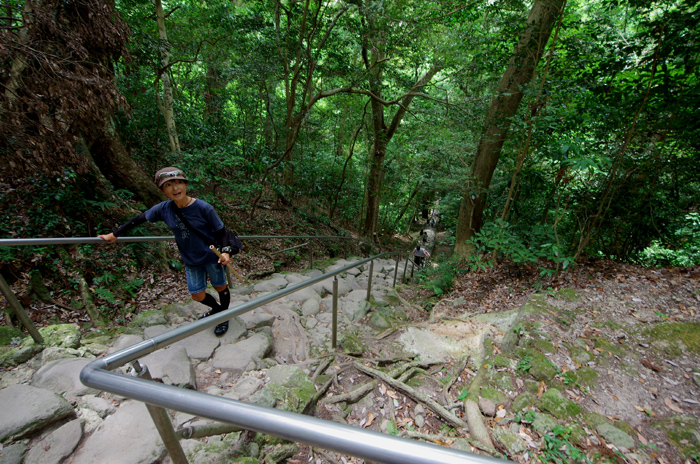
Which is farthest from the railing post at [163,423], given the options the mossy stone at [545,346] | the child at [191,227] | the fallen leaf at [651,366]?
the fallen leaf at [651,366]

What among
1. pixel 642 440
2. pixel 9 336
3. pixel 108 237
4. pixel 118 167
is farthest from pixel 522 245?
pixel 118 167

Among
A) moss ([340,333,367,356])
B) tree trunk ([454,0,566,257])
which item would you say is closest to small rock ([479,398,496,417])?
moss ([340,333,367,356])

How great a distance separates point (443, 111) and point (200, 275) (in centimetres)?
714

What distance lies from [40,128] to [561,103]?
20.6ft

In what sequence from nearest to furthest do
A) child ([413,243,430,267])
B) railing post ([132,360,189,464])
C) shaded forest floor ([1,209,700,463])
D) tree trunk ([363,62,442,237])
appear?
1. railing post ([132,360,189,464])
2. shaded forest floor ([1,209,700,463])
3. tree trunk ([363,62,442,237])
4. child ([413,243,430,267])

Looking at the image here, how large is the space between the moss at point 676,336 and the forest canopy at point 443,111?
1111 millimetres

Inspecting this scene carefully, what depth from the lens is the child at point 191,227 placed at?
222 cm

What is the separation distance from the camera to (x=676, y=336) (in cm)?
257

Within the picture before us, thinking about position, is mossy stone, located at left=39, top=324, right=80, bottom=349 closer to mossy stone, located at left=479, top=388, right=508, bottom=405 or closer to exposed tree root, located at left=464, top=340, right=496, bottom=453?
exposed tree root, located at left=464, top=340, right=496, bottom=453

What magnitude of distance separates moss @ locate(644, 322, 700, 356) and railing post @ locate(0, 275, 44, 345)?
5.27 m

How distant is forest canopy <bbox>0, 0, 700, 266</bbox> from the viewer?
9.18ft

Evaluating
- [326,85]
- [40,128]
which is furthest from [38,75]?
[326,85]

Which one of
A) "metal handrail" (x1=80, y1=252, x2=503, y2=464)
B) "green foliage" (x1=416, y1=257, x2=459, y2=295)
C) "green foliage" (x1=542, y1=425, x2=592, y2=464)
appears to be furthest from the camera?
"green foliage" (x1=416, y1=257, x2=459, y2=295)

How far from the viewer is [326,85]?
33.6 feet
